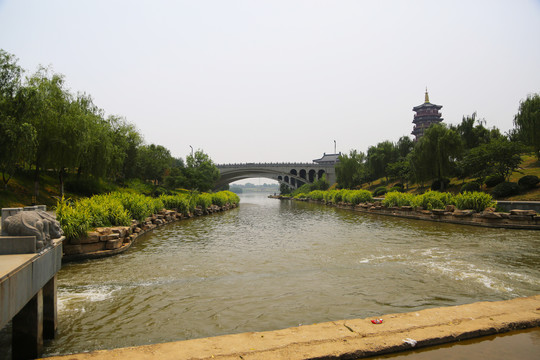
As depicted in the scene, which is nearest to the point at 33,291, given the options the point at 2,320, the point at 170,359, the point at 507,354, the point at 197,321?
the point at 2,320

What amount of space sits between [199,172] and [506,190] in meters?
40.9

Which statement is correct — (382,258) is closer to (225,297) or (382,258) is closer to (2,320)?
(225,297)

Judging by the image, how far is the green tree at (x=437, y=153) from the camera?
117ft

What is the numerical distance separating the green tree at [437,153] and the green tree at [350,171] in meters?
26.1

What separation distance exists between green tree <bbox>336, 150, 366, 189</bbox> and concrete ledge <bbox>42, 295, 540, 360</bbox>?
2392 inches

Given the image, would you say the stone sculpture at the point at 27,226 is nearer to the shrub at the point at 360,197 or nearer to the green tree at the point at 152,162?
the shrub at the point at 360,197

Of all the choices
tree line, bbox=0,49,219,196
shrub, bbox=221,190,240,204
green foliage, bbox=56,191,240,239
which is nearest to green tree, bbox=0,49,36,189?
tree line, bbox=0,49,219,196

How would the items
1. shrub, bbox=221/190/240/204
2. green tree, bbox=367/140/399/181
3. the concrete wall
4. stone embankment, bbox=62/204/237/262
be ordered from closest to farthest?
stone embankment, bbox=62/204/237/262 → the concrete wall → shrub, bbox=221/190/240/204 → green tree, bbox=367/140/399/181

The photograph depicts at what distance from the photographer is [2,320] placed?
342 centimetres

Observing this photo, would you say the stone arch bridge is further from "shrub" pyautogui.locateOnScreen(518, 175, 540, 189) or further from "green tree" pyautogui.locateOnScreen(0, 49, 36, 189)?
"green tree" pyautogui.locateOnScreen(0, 49, 36, 189)

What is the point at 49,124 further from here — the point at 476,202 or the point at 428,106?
the point at 428,106

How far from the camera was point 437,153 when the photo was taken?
35.9 m

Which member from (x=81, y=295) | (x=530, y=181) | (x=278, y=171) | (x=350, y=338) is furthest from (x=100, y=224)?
(x=278, y=171)

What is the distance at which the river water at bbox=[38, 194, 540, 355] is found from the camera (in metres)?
6.18
